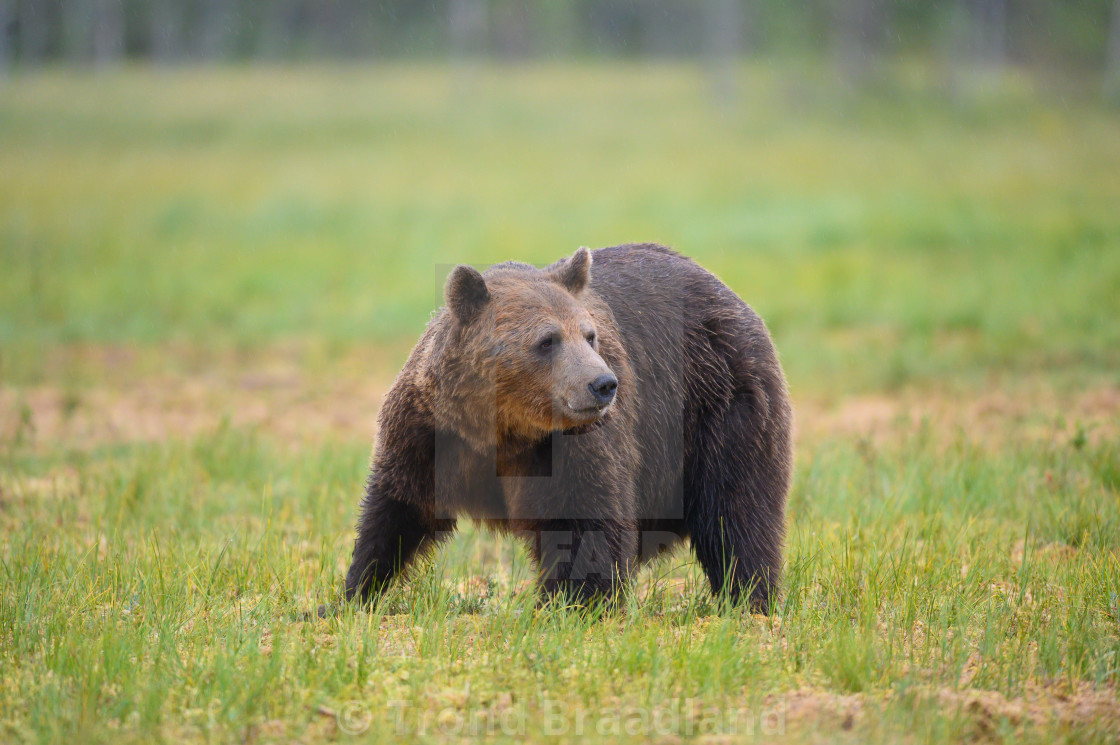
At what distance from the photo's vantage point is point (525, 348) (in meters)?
4.14

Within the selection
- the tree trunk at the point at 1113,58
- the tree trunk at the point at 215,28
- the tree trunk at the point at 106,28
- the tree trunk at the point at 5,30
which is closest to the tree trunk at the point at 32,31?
the tree trunk at the point at 5,30

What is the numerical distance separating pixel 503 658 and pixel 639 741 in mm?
723

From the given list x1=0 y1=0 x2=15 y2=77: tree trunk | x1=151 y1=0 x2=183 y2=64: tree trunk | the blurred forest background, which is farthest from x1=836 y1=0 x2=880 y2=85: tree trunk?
x1=0 y1=0 x2=15 y2=77: tree trunk

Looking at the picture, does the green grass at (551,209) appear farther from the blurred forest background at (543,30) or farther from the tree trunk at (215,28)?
the tree trunk at (215,28)

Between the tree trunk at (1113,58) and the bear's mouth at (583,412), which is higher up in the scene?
the tree trunk at (1113,58)

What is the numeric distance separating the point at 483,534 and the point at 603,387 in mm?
2757

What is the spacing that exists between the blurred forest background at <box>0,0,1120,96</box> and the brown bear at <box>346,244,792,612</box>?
4052 centimetres

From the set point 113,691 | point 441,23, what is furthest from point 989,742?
point 441,23

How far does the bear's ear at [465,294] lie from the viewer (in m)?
4.19

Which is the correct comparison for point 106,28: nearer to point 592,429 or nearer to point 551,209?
point 551,209

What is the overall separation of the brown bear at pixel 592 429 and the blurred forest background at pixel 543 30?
133ft

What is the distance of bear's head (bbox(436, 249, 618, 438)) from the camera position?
402cm

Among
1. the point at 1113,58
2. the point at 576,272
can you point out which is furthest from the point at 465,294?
the point at 1113,58

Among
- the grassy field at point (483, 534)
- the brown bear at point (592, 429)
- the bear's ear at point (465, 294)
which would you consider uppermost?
the bear's ear at point (465, 294)
